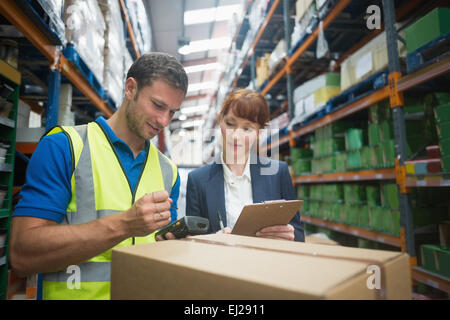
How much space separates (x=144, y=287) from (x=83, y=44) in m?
2.26

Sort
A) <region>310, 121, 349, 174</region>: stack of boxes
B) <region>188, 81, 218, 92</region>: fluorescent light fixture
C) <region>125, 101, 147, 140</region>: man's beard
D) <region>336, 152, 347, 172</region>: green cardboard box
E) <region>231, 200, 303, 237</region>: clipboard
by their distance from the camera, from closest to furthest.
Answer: <region>231, 200, 303, 237</region>: clipboard → <region>125, 101, 147, 140</region>: man's beard → <region>336, 152, 347, 172</region>: green cardboard box → <region>310, 121, 349, 174</region>: stack of boxes → <region>188, 81, 218, 92</region>: fluorescent light fixture

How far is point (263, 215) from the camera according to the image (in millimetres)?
1081

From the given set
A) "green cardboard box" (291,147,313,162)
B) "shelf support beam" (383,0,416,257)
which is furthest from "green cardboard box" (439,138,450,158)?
"green cardboard box" (291,147,313,162)

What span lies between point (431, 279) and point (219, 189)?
1720 mm

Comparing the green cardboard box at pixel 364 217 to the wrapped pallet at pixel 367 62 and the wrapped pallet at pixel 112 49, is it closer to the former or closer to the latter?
the wrapped pallet at pixel 367 62

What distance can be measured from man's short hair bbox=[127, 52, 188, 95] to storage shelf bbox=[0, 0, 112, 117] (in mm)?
824

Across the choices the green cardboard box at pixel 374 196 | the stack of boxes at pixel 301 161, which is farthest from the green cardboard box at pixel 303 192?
the green cardboard box at pixel 374 196

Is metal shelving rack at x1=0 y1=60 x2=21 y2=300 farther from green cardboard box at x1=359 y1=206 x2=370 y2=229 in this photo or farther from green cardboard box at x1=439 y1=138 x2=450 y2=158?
green cardboard box at x1=359 y1=206 x2=370 y2=229

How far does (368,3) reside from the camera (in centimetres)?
305

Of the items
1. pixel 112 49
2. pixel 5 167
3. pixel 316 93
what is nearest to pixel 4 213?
pixel 5 167

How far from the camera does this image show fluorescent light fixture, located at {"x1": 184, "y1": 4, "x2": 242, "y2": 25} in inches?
286

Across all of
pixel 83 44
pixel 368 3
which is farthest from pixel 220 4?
pixel 83 44

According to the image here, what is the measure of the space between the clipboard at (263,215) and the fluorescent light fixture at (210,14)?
7.23 meters

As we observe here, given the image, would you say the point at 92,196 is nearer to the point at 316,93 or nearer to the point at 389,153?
the point at 389,153
